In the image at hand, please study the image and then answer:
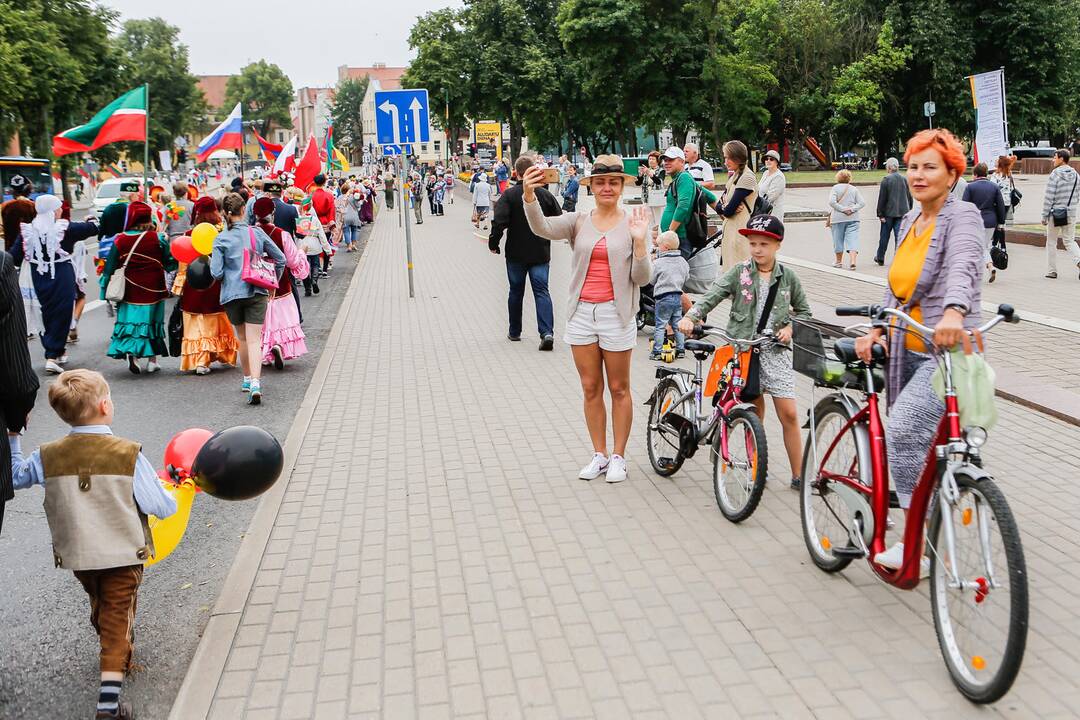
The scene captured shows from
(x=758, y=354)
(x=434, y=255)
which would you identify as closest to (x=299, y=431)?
(x=758, y=354)

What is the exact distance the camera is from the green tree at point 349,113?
161m

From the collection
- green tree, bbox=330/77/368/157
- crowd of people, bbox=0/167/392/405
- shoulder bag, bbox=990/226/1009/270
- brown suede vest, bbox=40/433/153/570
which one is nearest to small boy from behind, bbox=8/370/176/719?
brown suede vest, bbox=40/433/153/570

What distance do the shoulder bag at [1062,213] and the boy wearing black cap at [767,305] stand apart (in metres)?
10.4

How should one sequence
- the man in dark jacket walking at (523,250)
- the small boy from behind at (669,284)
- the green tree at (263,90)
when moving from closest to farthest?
the small boy from behind at (669,284), the man in dark jacket walking at (523,250), the green tree at (263,90)

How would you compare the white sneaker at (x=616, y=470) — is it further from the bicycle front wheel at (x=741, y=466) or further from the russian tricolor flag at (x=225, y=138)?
the russian tricolor flag at (x=225, y=138)

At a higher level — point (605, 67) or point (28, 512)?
point (605, 67)

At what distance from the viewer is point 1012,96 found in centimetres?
5206

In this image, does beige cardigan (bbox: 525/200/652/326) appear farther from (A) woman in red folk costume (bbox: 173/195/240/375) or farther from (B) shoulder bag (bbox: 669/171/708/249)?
(A) woman in red folk costume (bbox: 173/195/240/375)

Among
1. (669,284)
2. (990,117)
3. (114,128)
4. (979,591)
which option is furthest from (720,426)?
(990,117)

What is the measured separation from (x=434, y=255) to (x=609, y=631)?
20050mm

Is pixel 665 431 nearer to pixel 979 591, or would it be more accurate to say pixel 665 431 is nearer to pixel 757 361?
pixel 757 361

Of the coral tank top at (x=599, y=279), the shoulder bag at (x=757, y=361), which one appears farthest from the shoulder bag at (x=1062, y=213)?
the coral tank top at (x=599, y=279)

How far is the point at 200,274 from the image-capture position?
32.3ft

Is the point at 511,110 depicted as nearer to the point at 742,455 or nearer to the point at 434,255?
the point at 434,255
